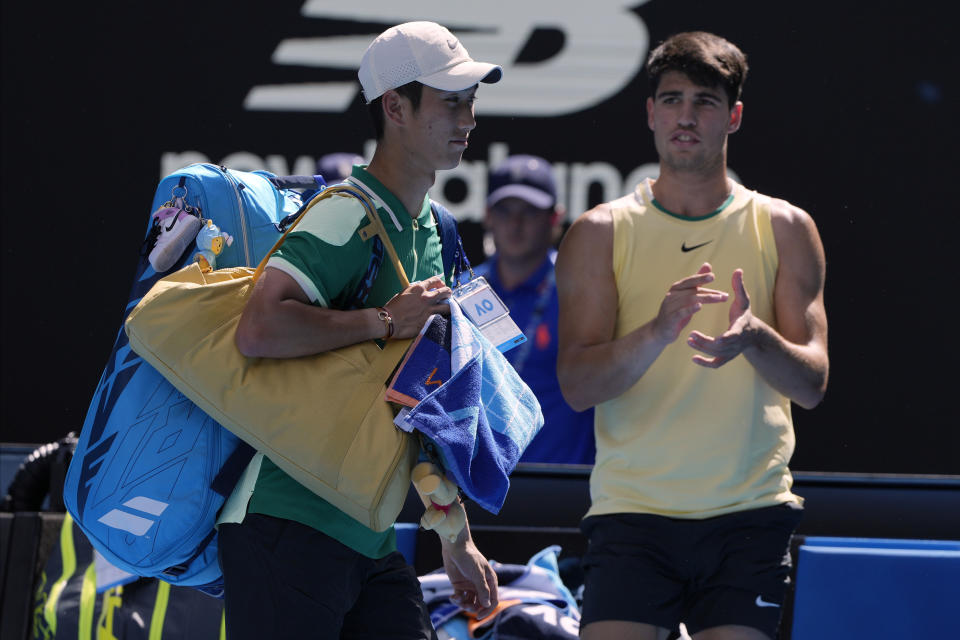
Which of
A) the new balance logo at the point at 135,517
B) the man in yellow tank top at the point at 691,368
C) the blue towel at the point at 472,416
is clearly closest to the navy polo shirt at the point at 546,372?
the man in yellow tank top at the point at 691,368

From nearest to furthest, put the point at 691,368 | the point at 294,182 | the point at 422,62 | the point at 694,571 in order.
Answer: the point at 422,62 → the point at 294,182 → the point at 694,571 → the point at 691,368

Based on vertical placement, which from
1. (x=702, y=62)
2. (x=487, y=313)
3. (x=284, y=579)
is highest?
(x=702, y=62)

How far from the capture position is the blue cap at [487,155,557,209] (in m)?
4.47

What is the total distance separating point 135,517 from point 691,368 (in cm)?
133

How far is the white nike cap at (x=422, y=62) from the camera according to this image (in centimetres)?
231

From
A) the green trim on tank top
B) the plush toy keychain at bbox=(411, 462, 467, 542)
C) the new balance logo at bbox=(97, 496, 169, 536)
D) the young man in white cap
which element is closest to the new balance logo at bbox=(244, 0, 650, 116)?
the green trim on tank top

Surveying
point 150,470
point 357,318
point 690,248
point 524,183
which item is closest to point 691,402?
point 690,248

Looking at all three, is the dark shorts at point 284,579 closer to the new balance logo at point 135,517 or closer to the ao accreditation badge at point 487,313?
the new balance logo at point 135,517

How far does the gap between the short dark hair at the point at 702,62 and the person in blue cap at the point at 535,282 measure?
150 cm

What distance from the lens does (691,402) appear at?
2799mm

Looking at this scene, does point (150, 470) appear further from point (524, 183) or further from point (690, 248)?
point (524, 183)

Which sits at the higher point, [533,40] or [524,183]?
[533,40]

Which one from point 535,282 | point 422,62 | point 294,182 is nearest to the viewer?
point 422,62

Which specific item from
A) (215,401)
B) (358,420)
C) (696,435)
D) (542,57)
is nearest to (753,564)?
(696,435)
